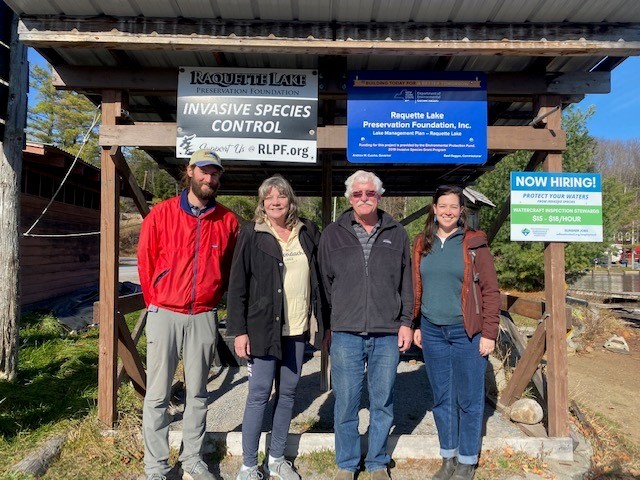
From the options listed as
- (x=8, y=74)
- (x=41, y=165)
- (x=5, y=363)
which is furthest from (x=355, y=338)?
(x=41, y=165)

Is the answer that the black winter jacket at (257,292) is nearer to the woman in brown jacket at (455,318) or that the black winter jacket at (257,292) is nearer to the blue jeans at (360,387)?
the blue jeans at (360,387)

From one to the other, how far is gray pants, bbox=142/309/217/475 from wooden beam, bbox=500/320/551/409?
2.75m

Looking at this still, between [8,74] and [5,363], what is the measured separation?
11.1 ft

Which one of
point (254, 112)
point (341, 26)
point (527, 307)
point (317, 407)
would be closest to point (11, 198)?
point (254, 112)

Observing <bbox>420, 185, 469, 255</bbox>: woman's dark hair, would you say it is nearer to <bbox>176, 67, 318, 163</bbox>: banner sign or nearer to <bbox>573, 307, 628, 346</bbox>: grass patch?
<bbox>176, 67, 318, 163</bbox>: banner sign

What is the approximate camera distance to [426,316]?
10.5 ft

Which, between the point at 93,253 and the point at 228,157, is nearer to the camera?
the point at 228,157

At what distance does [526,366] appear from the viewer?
4160 mm

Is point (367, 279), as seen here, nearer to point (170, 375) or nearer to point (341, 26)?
point (170, 375)

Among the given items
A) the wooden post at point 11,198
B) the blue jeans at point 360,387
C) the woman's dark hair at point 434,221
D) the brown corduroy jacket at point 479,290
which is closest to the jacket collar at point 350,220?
the woman's dark hair at point 434,221

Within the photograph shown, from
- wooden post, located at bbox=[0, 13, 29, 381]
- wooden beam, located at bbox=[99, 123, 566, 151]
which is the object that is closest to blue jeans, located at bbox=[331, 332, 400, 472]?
wooden beam, located at bbox=[99, 123, 566, 151]

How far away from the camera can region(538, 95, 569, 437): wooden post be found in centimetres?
373

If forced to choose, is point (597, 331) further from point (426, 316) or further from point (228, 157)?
point (228, 157)

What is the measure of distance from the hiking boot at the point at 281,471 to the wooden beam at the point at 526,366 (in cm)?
231
